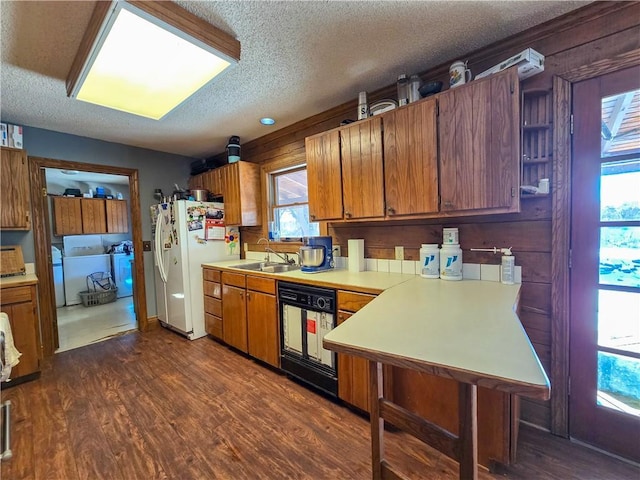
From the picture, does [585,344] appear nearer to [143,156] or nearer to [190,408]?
[190,408]

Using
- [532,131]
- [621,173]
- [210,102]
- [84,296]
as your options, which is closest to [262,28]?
[210,102]

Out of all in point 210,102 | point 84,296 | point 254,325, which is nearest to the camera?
point 210,102

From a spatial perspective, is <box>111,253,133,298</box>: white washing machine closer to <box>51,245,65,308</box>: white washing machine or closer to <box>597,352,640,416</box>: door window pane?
<box>51,245,65,308</box>: white washing machine

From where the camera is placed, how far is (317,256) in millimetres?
2412

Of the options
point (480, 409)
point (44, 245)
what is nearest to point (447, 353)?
point (480, 409)

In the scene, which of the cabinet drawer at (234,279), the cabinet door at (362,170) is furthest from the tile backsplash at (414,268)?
the cabinet drawer at (234,279)

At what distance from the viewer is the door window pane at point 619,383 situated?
146 centimetres

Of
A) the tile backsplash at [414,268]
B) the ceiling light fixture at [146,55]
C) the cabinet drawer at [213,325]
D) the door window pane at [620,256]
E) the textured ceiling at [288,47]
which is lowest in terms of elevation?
the cabinet drawer at [213,325]

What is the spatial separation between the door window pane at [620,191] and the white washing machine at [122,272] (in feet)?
22.6

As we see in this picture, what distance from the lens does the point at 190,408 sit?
2.00 metres

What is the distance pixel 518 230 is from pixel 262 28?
76.3 inches

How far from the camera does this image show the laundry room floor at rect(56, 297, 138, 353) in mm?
3391

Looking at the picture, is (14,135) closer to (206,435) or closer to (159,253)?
(159,253)

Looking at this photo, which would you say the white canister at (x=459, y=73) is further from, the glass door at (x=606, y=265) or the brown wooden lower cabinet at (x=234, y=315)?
the brown wooden lower cabinet at (x=234, y=315)
